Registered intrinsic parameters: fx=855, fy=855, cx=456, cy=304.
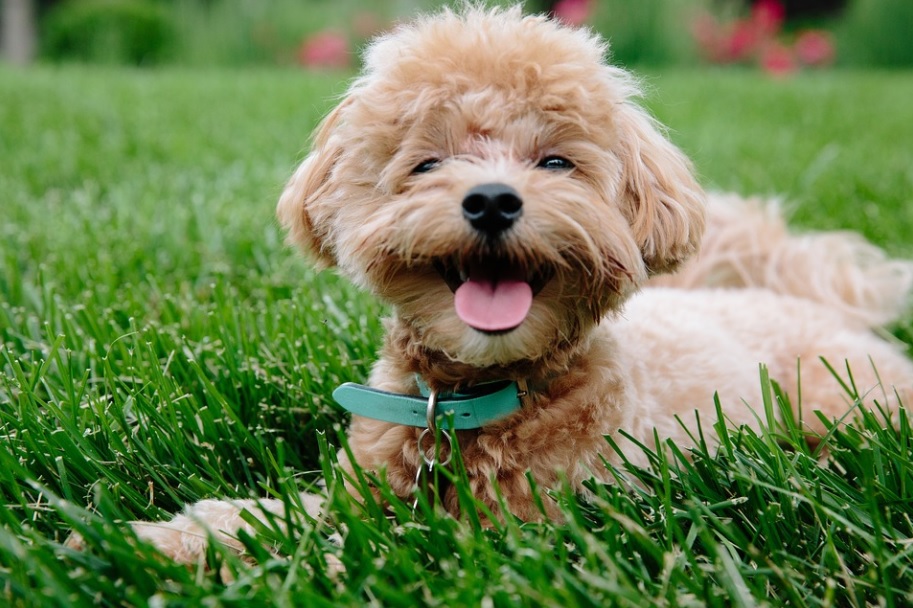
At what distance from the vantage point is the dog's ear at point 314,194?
252 centimetres

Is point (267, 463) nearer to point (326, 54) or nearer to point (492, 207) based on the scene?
point (492, 207)

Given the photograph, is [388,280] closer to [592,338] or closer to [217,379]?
[592,338]

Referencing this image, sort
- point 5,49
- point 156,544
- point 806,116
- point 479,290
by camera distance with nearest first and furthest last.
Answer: point 156,544, point 479,290, point 806,116, point 5,49

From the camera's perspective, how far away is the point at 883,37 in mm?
17281

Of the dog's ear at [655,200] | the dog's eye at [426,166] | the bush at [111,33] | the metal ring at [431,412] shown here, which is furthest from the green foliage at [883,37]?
the metal ring at [431,412]

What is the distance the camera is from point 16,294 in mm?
3609

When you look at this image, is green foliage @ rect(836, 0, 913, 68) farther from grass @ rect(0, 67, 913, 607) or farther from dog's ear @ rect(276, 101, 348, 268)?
dog's ear @ rect(276, 101, 348, 268)

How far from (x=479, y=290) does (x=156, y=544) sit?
3.21 feet

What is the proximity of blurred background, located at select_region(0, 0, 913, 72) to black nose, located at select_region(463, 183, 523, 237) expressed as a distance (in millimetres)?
12796

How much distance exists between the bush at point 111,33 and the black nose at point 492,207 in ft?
49.0

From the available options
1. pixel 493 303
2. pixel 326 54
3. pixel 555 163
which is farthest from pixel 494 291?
pixel 326 54

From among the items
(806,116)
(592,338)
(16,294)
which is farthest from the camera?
(806,116)

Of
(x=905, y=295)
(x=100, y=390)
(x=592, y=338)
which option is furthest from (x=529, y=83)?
(x=905, y=295)

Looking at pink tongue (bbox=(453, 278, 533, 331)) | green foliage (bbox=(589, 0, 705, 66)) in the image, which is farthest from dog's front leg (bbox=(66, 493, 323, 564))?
green foliage (bbox=(589, 0, 705, 66))
